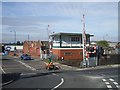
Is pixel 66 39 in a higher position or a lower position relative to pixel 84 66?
higher

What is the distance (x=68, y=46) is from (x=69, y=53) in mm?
1707

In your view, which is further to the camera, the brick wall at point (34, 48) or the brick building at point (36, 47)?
the brick wall at point (34, 48)

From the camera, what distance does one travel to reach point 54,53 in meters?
71.0

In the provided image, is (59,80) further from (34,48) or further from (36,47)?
(34,48)

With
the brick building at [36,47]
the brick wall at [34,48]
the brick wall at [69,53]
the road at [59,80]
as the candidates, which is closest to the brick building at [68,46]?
the brick wall at [69,53]

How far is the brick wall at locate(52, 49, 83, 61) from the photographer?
2685 inches

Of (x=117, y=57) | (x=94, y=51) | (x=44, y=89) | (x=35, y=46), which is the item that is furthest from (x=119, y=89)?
(x=35, y=46)

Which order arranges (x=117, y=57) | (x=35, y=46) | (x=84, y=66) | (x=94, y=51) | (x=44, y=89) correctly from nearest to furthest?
(x=44, y=89) < (x=84, y=66) < (x=117, y=57) < (x=94, y=51) < (x=35, y=46)

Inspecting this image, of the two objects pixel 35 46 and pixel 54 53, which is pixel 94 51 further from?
pixel 35 46

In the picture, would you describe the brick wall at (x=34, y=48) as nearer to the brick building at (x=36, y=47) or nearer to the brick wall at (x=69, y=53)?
the brick building at (x=36, y=47)

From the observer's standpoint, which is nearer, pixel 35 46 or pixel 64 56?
pixel 64 56

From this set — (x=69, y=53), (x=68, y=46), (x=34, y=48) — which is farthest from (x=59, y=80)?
(x=34, y=48)

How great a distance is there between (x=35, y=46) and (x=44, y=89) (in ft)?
255

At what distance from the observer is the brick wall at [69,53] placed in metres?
68.2
